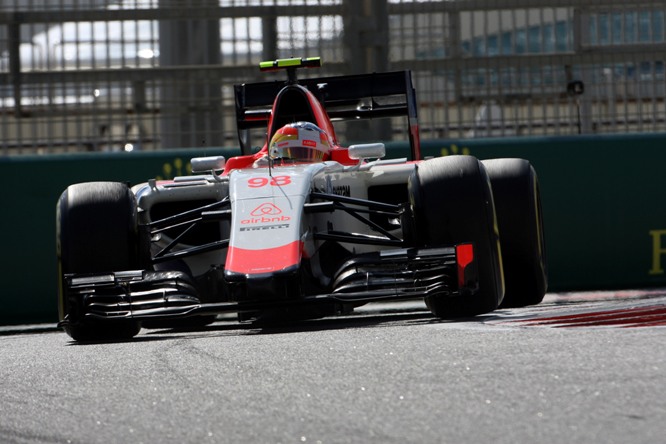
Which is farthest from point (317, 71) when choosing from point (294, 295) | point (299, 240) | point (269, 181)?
point (294, 295)

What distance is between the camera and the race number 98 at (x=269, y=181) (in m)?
8.09

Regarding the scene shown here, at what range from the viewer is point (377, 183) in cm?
847

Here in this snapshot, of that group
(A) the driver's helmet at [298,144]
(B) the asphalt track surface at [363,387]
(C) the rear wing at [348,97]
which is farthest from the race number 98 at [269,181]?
(C) the rear wing at [348,97]

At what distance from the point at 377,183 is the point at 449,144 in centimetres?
271

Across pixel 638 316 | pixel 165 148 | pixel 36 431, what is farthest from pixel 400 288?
pixel 165 148

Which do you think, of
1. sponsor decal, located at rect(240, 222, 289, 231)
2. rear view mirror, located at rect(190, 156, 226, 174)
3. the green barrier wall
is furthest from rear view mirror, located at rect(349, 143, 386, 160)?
the green barrier wall

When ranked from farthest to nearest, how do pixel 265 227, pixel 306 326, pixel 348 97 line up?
1. pixel 348 97
2. pixel 306 326
3. pixel 265 227

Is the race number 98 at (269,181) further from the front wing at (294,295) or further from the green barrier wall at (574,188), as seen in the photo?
the green barrier wall at (574,188)

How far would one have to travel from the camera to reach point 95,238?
8008 millimetres

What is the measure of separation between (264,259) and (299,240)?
248mm

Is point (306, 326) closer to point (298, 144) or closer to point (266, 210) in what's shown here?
point (266, 210)

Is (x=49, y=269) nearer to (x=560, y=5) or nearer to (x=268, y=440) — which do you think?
(x=560, y=5)

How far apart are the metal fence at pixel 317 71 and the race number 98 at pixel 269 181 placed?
352 centimetres

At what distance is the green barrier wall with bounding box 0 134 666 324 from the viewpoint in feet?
35.4
